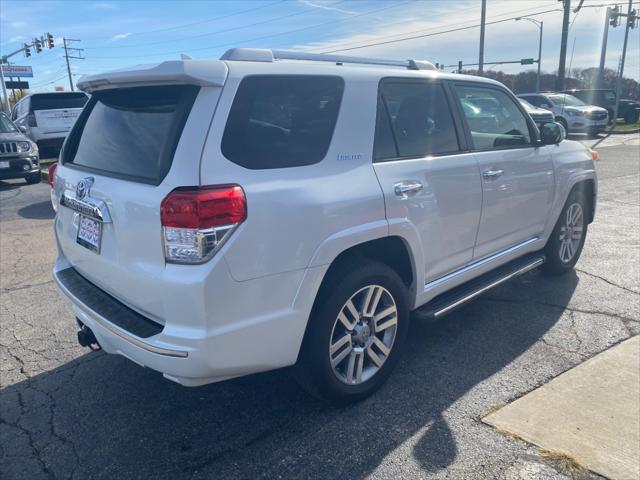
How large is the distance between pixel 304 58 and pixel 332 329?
161 centimetres

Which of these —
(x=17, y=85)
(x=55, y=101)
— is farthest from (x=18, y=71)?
(x=55, y=101)

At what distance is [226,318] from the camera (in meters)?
2.42

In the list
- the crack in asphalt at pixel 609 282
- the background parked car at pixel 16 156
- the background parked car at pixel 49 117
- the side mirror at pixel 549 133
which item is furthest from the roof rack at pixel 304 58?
the background parked car at pixel 49 117

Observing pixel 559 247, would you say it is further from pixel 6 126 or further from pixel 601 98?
pixel 601 98

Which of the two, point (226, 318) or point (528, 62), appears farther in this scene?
point (528, 62)

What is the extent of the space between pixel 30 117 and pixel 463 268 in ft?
49.0

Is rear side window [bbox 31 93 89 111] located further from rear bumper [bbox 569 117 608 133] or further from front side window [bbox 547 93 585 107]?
rear bumper [bbox 569 117 608 133]

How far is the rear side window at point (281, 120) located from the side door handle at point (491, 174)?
1.40m

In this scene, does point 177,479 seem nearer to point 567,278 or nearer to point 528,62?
point 567,278

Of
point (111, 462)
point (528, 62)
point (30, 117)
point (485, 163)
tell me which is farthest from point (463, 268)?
point (528, 62)

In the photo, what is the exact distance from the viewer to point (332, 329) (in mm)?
2859

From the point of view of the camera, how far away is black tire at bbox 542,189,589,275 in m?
5.00

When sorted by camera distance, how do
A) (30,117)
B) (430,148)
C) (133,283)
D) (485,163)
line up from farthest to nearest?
1. (30,117)
2. (485,163)
3. (430,148)
4. (133,283)

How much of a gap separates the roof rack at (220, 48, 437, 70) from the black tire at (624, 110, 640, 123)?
29.5m
